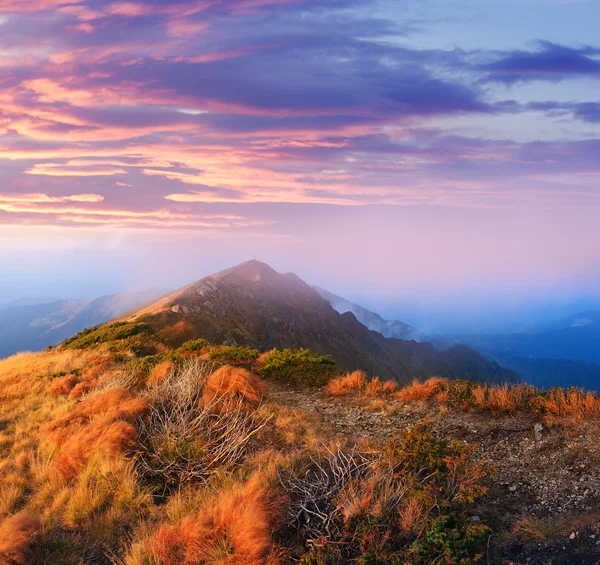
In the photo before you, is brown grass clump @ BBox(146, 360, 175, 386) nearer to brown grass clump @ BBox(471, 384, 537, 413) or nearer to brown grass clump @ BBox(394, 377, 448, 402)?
brown grass clump @ BBox(394, 377, 448, 402)

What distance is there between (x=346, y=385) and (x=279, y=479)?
21.5 ft

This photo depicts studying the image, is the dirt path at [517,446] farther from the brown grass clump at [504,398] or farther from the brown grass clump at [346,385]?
the brown grass clump at [346,385]

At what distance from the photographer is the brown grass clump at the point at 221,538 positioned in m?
4.72

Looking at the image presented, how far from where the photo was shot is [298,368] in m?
14.6

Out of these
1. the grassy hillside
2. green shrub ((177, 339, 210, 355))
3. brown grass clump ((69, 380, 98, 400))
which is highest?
the grassy hillside

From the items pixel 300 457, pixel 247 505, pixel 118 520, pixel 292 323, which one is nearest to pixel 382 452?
pixel 300 457

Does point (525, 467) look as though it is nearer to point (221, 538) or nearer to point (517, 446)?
point (517, 446)

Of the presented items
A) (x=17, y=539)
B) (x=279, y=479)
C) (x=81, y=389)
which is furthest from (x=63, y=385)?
(x=279, y=479)

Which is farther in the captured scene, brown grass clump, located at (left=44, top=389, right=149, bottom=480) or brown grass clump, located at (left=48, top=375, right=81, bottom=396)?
brown grass clump, located at (left=48, top=375, right=81, bottom=396)

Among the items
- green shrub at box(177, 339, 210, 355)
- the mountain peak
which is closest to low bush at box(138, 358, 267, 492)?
green shrub at box(177, 339, 210, 355)

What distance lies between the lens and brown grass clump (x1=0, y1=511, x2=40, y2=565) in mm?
4754

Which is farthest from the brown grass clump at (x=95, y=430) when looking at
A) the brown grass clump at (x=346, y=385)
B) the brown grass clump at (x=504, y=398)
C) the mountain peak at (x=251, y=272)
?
the mountain peak at (x=251, y=272)

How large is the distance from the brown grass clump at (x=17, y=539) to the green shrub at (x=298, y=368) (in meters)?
9.23

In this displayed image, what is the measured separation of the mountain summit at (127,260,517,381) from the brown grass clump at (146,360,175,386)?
18.4 meters
